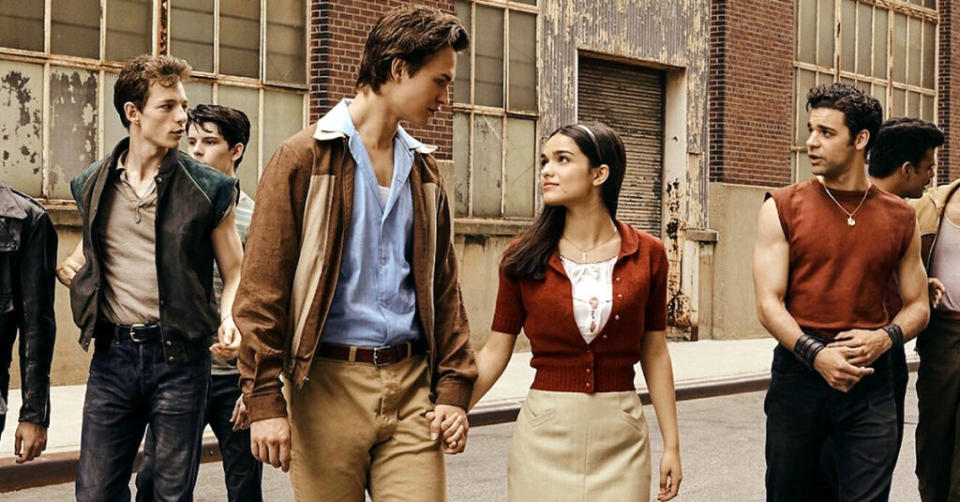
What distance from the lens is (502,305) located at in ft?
14.7

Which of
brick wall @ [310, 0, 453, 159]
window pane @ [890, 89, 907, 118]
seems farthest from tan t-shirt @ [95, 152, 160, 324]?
window pane @ [890, 89, 907, 118]

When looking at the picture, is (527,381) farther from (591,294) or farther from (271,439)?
(271,439)

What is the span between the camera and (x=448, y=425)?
158 inches

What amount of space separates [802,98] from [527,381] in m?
9.87

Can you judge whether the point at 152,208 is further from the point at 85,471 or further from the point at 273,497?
the point at 273,497

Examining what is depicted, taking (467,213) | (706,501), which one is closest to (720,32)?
(467,213)

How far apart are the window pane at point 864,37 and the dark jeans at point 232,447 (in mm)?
18598

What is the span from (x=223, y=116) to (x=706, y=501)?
366cm

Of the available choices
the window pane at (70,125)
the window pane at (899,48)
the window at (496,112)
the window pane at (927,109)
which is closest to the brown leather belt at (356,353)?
the window pane at (70,125)

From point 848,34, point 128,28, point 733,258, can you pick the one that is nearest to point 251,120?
point 128,28

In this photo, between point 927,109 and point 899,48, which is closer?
point 899,48

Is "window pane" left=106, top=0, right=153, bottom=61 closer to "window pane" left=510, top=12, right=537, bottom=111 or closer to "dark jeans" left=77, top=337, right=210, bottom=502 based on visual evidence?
"window pane" left=510, top=12, right=537, bottom=111

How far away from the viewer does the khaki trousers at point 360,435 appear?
3945mm

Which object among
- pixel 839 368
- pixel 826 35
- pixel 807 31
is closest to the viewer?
pixel 839 368
